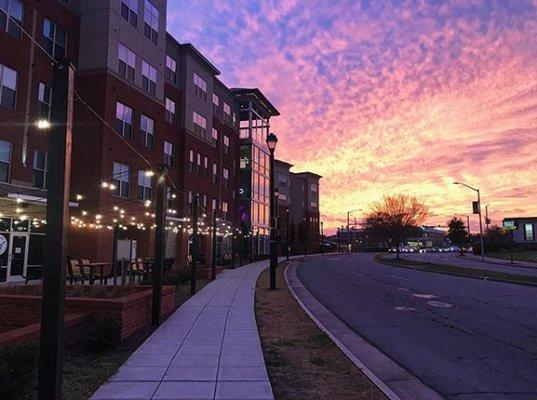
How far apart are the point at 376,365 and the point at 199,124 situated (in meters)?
38.2

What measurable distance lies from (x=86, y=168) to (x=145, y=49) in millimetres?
9270

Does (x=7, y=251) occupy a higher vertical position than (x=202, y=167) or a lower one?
lower

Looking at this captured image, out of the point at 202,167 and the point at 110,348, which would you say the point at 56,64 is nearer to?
the point at 110,348

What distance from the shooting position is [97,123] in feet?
89.8

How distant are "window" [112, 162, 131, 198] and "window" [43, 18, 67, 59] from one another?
6.65 m

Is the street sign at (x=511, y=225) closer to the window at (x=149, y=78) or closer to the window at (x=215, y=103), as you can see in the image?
the window at (x=215, y=103)

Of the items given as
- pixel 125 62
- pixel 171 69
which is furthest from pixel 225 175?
pixel 125 62

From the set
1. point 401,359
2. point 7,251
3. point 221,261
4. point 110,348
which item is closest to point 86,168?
point 7,251

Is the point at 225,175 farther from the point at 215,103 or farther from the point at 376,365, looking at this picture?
the point at 376,365

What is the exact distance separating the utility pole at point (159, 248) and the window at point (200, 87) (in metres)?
33.2

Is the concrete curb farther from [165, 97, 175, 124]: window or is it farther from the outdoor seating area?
[165, 97, 175, 124]: window

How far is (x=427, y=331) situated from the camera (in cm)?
1086

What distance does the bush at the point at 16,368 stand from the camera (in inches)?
203

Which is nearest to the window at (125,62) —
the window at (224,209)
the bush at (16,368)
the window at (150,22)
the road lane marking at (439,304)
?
the window at (150,22)
